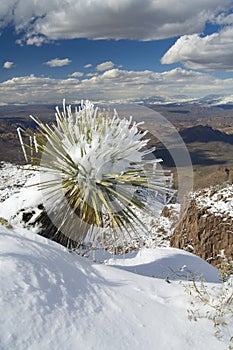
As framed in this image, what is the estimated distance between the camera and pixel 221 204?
70.9ft

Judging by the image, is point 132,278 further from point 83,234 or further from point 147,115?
point 147,115

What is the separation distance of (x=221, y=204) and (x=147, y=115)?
59.3 ft

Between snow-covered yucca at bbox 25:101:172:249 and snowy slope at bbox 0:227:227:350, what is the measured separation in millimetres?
822

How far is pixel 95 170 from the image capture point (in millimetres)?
4180

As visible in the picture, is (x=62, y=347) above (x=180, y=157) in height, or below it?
below

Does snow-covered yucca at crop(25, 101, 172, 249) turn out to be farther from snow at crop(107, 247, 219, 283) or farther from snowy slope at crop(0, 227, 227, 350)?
snow at crop(107, 247, 219, 283)

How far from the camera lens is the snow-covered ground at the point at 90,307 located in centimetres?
248

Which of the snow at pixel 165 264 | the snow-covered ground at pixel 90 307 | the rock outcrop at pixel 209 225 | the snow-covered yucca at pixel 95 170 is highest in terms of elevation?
the snow-covered yucca at pixel 95 170

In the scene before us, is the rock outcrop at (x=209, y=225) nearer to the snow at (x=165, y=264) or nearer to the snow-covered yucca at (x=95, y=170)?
the snow at (x=165, y=264)

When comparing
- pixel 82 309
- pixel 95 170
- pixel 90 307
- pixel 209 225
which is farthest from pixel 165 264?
pixel 209 225

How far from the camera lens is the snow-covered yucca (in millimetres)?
4199

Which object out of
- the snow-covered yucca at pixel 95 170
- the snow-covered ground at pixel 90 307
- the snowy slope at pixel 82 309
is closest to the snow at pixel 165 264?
the snow-covered yucca at pixel 95 170

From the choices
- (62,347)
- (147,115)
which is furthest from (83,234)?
(62,347)

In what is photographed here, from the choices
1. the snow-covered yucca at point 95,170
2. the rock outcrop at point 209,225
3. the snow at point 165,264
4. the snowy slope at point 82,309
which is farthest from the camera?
the rock outcrop at point 209,225
